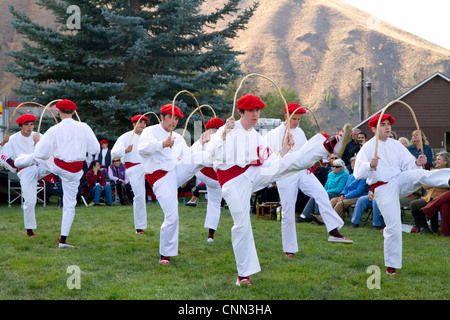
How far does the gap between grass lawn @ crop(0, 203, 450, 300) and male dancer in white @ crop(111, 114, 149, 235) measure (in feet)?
1.22

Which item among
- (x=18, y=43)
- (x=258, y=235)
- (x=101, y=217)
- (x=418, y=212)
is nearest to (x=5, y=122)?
(x=101, y=217)

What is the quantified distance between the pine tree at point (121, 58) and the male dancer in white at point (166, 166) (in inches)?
443

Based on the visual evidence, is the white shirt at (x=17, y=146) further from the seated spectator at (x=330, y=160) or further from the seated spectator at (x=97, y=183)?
the seated spectator at (x=330, y=160)

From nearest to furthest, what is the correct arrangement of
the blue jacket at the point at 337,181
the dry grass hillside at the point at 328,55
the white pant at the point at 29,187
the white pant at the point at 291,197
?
the white pant at the point at 291,197 < the white pant at the point at 29,187 < the blue jacket at the point at 337,181 < the dry grass hillside at the point at 328,55

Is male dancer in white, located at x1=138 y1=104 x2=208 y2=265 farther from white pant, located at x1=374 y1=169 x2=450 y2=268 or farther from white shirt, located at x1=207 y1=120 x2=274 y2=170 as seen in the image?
white pant, located at x1=374 y1=169 x2=450 y2=268

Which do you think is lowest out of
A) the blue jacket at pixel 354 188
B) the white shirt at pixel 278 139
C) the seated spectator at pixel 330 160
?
the blue jacket at pixel 354 188

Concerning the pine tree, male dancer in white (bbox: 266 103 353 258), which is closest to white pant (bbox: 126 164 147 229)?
male dancer in white (bbox: 266 103 353 258)

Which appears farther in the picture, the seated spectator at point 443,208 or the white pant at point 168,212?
the seated spectator at point 443,208

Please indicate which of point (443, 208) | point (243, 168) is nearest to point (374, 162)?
point (243, 168)

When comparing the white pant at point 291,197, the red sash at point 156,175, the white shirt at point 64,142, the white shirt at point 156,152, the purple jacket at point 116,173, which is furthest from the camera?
the purple jacket at point 116,173

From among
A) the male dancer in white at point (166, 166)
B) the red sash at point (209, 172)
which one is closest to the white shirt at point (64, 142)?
the male dancer in white at point (166, 166)

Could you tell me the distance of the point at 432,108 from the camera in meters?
34.6

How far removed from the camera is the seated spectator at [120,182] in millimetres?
16719

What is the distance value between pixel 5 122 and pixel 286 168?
17998mm
